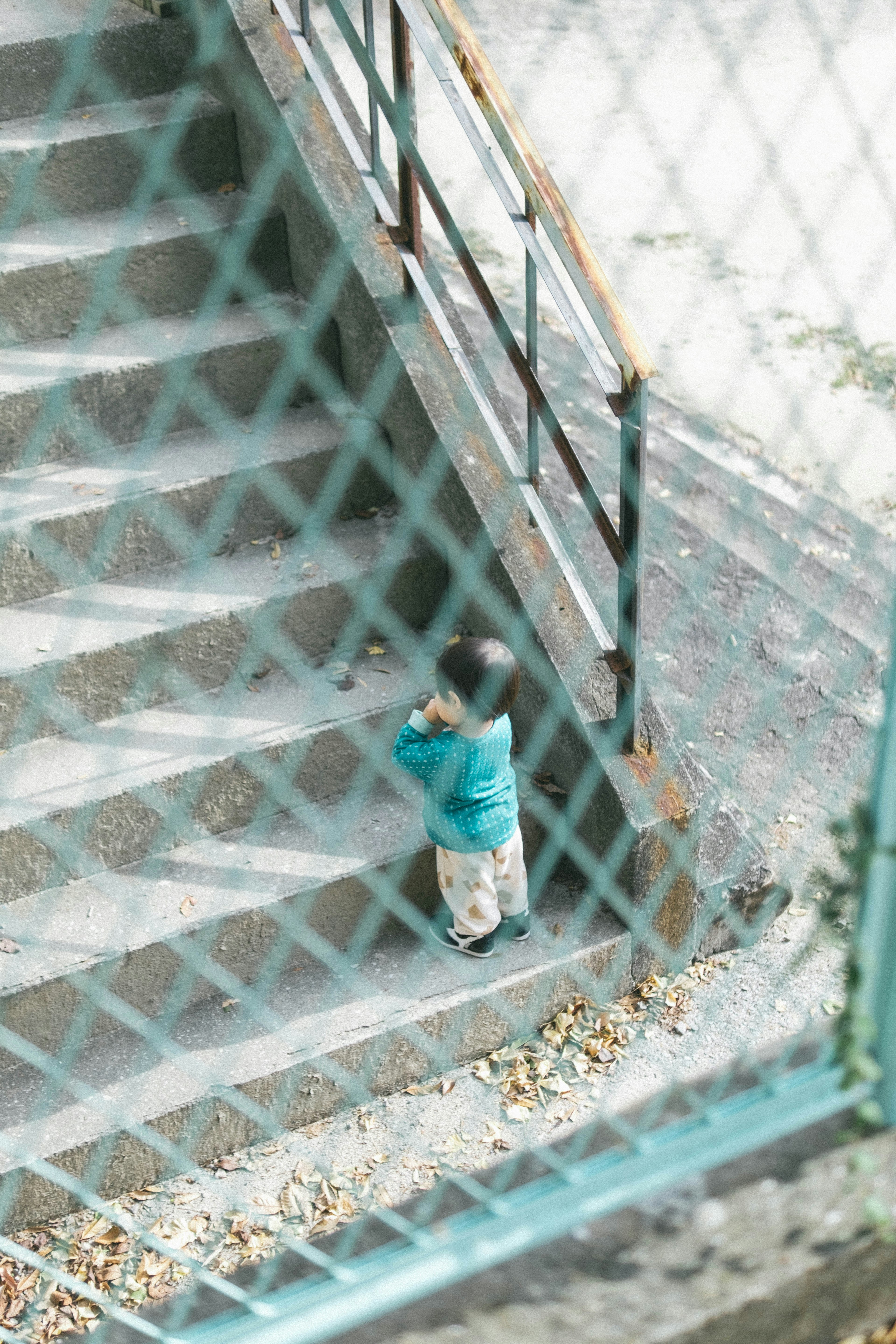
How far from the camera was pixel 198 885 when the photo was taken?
3.14 m

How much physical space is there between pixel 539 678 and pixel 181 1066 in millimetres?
1287

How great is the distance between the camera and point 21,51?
384 cm

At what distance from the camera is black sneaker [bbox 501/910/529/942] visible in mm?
3256

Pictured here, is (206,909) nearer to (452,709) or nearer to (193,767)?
(193,767)

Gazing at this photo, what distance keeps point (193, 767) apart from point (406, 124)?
1690 millimetres

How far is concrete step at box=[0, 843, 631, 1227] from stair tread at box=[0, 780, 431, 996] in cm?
14

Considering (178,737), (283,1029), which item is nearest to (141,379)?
(178,737)

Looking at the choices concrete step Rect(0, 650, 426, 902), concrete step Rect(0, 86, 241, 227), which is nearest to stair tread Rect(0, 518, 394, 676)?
concrete step Rect(0, 650, 426, 902)

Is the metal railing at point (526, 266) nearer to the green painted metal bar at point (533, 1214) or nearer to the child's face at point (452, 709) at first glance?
the child's face at point (452, 709)

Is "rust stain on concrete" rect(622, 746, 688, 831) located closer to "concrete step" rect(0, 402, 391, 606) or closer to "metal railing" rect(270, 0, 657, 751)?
"metal railing" rect(270, 0, 657, 751)

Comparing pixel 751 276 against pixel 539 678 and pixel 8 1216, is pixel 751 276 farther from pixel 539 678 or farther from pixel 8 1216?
pixel 8 1216

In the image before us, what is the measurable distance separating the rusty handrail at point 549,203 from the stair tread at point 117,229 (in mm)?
1178

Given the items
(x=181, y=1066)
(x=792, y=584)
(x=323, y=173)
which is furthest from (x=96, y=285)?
(x=792, y=584)

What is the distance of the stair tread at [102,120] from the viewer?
3.76 meters
